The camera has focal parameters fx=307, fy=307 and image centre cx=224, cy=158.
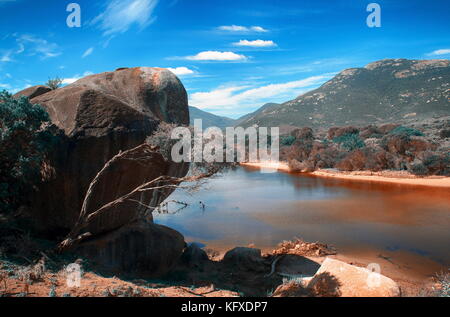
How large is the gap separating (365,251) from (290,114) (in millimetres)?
62888

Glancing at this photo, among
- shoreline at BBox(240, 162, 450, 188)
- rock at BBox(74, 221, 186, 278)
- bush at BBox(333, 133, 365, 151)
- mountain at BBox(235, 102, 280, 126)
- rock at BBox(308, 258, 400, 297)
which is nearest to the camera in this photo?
rock at BBox(308, 258, 400, 297)

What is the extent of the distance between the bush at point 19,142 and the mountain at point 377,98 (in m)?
57.8

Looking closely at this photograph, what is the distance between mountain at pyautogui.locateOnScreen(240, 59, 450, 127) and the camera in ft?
182

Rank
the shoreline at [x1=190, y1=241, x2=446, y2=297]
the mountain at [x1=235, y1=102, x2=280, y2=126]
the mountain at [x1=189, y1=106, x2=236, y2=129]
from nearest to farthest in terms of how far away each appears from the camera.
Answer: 1. the shoreline at [x1=190, y1=241, x2=446, y2=297]
2. the mountain at [x1=235, y1=102, x2=280, y2=126]
3. the mountain at [x1=189, y1=106, x2=236, y2=129]

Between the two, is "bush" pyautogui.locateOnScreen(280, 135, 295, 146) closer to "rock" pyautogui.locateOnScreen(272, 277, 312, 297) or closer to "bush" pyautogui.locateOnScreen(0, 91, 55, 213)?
"rock" pyautogui.locateOnScreen(272, 277, 312, 297)

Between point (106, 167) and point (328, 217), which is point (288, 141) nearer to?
point (328, 217)

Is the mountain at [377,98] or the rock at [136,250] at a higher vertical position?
the mountain at [377,98]

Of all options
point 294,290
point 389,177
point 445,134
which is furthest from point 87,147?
point 445,134

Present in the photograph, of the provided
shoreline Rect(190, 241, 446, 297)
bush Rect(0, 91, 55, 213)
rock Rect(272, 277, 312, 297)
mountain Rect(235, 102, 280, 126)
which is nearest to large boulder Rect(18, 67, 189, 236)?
bush Rect(0, 91, 55, 213)

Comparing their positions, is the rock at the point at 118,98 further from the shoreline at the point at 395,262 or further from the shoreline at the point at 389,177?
the shoreline at the point at 389,177

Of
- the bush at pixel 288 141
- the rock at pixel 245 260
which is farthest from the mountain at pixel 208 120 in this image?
the rock at pixel 245 260

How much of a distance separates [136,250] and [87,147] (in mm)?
2751

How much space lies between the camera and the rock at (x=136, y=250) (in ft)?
21.9

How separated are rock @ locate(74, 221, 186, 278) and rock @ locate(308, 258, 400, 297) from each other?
392 cm
